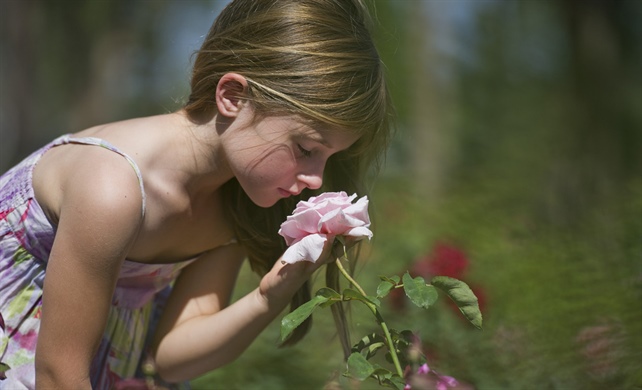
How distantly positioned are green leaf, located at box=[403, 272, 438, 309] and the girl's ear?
0.65 metres

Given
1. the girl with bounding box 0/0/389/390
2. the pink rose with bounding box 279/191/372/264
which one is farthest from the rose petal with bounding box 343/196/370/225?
the girl with bounding box 0/0/389/390

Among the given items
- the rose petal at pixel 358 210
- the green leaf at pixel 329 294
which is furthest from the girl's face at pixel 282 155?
the green leaf at pixel 329 294

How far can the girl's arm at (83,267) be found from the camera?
1.68 metres

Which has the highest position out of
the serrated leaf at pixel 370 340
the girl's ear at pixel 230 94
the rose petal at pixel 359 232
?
the girl's ear at pixel 230 94

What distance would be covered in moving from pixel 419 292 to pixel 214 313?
91cm

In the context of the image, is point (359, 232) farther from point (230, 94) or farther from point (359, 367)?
point (230, 94)

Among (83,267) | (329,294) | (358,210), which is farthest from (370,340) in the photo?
(83,267)

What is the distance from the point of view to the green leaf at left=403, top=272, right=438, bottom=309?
133 centimetres

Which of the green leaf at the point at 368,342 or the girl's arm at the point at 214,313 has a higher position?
the green leaf at the point at 368,342

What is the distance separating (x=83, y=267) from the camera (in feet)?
5.53

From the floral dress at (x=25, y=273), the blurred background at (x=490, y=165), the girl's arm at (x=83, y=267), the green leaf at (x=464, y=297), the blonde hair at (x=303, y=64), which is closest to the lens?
the green leaf at (x=464, y=297)

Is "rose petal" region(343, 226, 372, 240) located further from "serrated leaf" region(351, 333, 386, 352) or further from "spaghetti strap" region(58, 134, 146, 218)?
"spaghetti strap" region(58, 134, 146, 218)

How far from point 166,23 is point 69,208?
12.8 m

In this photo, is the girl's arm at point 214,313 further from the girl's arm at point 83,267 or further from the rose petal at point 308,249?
the girl's arm at point 83,267
